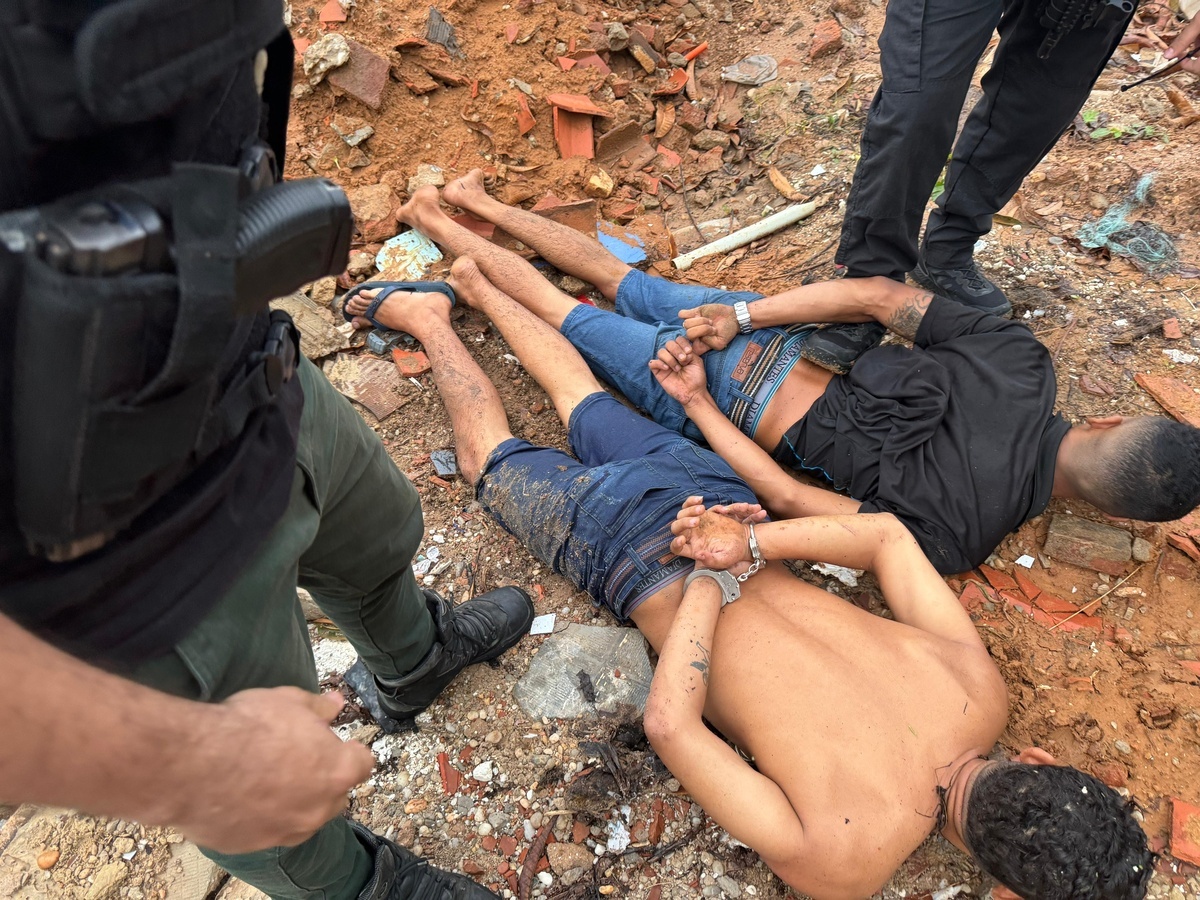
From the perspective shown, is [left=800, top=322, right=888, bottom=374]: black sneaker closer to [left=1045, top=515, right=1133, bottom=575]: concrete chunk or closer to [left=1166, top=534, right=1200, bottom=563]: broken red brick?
[left=1045, top=515, right=1133, bottom=575]: concrete chunk

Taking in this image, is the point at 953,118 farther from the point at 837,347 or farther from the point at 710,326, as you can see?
the point at 710,326

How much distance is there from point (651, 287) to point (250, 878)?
274 centimetres

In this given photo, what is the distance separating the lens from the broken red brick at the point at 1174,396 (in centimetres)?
306

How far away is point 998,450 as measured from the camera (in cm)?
258

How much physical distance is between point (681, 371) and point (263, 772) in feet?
7.95

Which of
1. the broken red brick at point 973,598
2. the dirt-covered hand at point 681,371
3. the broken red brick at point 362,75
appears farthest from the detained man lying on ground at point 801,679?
the broken red brick at point 362,75

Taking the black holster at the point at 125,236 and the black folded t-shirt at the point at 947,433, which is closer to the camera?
the black holster at the point at 125,236

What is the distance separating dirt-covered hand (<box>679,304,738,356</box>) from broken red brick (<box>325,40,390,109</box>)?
203 centimetres

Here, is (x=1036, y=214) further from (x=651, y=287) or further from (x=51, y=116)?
(x=51, y=116)

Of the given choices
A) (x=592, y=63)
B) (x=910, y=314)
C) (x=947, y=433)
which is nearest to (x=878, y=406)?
(x=947, y=433)

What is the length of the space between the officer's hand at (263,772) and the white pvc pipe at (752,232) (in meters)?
3.39

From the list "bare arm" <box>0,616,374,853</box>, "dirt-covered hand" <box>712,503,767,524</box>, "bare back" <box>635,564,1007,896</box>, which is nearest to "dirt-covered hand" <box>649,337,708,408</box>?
"dirt-covered hand" <box>712,503,767,524</box>

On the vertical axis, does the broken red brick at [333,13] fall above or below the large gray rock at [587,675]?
above

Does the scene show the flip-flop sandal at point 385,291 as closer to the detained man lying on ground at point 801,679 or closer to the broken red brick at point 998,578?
the detained man lying on ground at point 801,679
